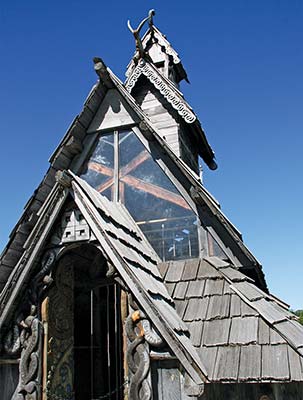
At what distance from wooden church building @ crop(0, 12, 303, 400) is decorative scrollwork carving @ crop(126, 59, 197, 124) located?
11cm

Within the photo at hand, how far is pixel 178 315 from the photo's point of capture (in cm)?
489

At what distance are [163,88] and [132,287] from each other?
519 cm

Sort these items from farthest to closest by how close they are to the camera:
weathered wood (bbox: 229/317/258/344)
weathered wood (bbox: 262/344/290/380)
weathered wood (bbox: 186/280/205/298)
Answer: weathered wood (bbox: 186/280/205/298)
weathered wood (bbox: 229/317/258/344)
weathered wood (bbox: 262/344/290/380)

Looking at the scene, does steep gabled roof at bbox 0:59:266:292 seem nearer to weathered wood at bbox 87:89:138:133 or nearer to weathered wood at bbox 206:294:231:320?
weathered wood at bbox 87:89:138:133

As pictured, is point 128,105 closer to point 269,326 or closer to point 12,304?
point 12,304

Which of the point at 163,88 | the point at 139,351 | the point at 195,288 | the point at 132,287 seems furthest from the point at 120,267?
the point at 163,88

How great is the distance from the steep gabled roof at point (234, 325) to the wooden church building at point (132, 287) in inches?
0.5

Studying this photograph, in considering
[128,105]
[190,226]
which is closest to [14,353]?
[190,226]

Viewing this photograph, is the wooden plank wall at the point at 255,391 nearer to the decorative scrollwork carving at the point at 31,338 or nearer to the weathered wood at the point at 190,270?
the weathered wood at the point at 190,270

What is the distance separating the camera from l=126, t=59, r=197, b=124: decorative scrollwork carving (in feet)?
26.3

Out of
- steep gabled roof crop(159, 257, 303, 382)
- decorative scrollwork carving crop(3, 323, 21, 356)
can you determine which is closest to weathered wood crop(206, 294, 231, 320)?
steep gabled roof crop(159, 257, 303, 382)

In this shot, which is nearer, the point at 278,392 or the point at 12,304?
the point at 278,392

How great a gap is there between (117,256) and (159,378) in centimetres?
137

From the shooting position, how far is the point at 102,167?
7.17m
